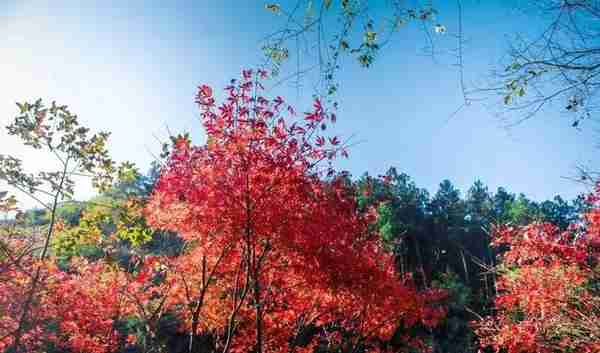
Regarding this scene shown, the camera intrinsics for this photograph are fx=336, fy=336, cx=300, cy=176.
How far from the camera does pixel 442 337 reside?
25844mm

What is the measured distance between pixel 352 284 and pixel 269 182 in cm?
360

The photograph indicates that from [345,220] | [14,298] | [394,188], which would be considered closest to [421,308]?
[345,220]

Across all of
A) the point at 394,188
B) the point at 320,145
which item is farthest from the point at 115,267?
the point at 394,188

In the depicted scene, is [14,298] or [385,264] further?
[385,264]

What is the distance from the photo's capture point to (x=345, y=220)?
7629 mm

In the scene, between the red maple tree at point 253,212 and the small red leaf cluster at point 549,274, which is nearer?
the red maple tree at point 253,212

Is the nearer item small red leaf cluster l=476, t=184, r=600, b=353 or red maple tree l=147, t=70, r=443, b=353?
red maple tree l=147, t=70, r=443, b=353

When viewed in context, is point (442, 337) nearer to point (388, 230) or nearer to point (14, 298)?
point (388, 230)

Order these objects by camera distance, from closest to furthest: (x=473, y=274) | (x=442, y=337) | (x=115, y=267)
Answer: (x=115, y=267) < (x=442, y=337) < (x=473, y=274)

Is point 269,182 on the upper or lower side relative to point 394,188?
lower

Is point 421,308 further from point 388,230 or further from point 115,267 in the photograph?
point 388,230

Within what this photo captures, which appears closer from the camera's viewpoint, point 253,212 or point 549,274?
point 253,212

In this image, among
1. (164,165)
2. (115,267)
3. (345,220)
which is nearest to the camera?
(115,267)

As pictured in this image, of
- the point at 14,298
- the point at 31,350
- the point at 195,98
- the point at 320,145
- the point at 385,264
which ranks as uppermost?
the point at 195,98
